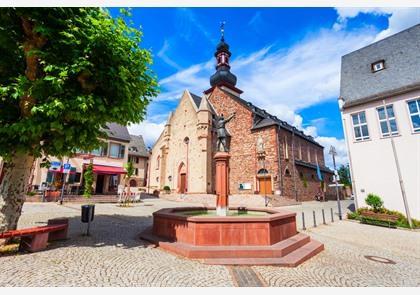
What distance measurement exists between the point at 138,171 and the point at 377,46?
39.3 m

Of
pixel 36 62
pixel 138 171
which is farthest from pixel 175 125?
pixel 36 62

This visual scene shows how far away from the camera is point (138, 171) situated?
42.2m

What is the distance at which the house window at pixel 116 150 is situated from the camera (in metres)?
29.3

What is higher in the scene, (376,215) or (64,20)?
(64,20)

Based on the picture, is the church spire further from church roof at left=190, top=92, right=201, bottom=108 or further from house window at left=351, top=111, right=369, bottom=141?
house window at left=351, top=111, right=369, bottom=141

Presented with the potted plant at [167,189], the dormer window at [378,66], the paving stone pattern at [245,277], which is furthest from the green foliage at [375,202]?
the potted plant at [167,189]

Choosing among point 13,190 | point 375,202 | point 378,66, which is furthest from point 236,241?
point 378,66

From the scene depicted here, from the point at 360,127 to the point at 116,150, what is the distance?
27868 mm

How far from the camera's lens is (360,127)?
664 inches

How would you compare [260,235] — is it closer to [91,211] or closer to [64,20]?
[91,211]

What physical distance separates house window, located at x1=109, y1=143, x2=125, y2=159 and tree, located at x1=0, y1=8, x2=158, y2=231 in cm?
2342

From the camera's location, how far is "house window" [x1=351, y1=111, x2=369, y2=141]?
1656cm

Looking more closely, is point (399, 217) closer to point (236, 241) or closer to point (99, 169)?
point (236, 241)

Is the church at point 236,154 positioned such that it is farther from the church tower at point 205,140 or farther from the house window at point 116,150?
the house window at point 116,150
